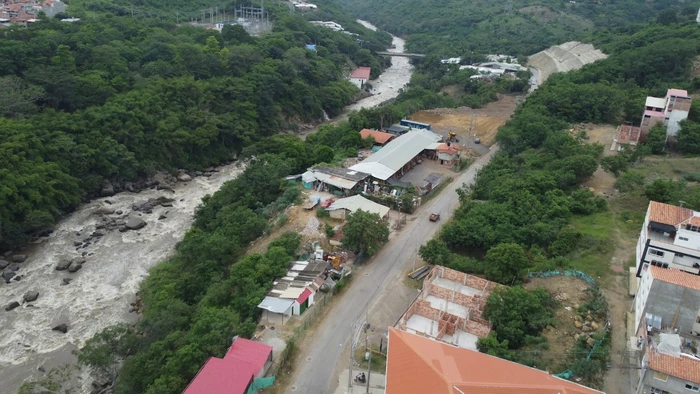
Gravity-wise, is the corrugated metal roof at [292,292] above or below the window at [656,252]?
below

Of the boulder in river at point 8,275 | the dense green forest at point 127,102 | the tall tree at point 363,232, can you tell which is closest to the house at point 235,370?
the tall tree at point 363,232

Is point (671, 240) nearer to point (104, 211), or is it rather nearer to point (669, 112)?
point (669, 112)

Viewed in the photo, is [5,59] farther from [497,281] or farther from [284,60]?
[497,281]

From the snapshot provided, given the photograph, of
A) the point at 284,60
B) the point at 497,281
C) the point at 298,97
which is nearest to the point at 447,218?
the point at 497,281

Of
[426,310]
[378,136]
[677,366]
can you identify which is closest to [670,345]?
[677,366]

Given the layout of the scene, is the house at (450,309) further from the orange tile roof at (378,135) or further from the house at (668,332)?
the orange tile roof at (378,135)
